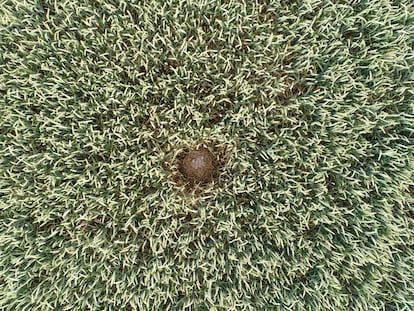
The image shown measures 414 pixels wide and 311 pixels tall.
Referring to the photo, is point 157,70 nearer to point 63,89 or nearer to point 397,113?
point 63,89

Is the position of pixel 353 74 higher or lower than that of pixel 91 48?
higher

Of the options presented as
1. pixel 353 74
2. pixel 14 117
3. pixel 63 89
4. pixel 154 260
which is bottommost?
pixel 154 260

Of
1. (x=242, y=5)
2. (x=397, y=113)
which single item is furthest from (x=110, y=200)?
(x=397, y=113)
